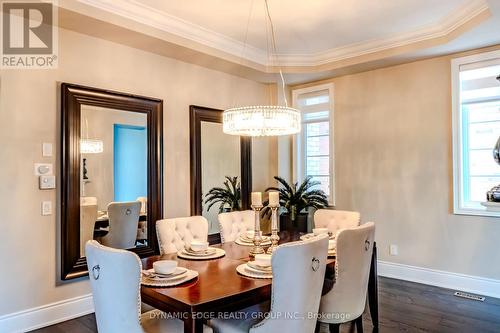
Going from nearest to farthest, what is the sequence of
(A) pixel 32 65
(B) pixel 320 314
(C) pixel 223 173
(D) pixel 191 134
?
(B) pixel 320 314
(A) pixel 32 65
(D) pixel 191 134
(C) pixel 223 173

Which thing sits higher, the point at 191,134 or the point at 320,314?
the point at 191,134

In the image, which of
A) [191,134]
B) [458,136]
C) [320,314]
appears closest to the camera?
[320,314]

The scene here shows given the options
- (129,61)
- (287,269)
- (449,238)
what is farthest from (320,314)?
(129,61)

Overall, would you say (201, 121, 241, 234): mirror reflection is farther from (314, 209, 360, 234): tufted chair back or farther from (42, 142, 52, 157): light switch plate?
(42, 142, 52, 157): light switch plate

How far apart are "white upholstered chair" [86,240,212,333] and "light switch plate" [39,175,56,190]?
1.58m

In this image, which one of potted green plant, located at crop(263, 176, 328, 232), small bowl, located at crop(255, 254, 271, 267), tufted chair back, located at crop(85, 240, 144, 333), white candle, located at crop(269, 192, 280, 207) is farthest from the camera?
potted green plant, located at crop(263, 176, 328, 232)

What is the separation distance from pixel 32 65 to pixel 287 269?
2.82 meters

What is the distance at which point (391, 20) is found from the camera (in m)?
3.68

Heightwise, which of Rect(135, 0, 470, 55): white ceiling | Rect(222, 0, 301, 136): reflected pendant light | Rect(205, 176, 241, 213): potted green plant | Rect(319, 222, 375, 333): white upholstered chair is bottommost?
Rect(319, 222, 375, 333): white upholstered chair

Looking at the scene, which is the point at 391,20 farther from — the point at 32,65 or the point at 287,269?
the point at 32,65

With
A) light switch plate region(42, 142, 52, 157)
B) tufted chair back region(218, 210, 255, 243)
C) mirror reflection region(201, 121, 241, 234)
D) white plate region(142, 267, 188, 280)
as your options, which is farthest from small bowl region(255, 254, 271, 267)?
mirror reflection region(201, 121, 241, 234)

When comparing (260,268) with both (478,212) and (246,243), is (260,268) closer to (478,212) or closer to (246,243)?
(246,243)

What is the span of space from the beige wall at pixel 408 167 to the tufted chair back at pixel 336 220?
4.56 ft

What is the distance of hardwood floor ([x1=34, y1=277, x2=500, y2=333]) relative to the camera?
3.03 meters
